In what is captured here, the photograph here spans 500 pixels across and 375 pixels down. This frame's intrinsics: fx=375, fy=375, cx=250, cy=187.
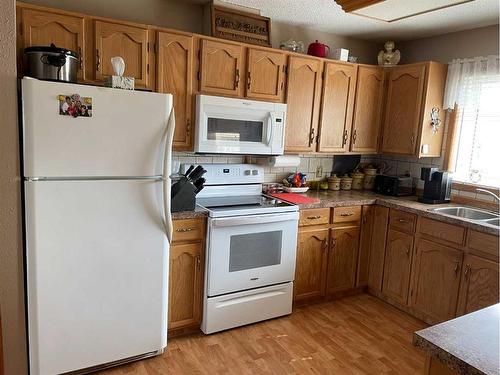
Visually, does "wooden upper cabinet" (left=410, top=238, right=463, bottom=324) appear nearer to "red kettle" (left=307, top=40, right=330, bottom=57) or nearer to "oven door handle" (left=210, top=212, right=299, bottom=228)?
"oven door handle" (left=210, top=212, right=299, bottom=228)

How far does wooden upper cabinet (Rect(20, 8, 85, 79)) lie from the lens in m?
2.08

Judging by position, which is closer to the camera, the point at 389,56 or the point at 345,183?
the point at 389,56

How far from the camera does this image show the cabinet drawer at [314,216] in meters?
2.90

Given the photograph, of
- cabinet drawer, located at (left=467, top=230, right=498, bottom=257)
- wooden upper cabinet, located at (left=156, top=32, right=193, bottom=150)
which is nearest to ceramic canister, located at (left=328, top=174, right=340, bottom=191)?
cabinet drawer, located at (left=467, top=230, right=498, bottom=257)

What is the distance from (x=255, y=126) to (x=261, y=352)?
1587 mm

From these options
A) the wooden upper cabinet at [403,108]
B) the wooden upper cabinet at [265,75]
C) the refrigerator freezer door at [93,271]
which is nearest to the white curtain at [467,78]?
the wooden upper cabinet at [403,108]

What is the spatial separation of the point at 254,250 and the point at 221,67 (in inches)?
52.0

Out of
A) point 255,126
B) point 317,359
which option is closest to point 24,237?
point 255,126

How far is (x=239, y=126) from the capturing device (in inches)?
109

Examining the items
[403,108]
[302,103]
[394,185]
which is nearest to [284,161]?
[302,103]

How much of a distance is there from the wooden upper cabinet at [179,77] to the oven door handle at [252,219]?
581mm

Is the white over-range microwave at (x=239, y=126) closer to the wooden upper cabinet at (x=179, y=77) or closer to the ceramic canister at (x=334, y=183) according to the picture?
the wooden upper cabinet at (x=179, y=77)

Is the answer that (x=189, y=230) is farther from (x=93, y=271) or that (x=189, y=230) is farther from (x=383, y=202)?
(x=383, y=202)

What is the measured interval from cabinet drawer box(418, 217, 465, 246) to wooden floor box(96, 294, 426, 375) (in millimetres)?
724
